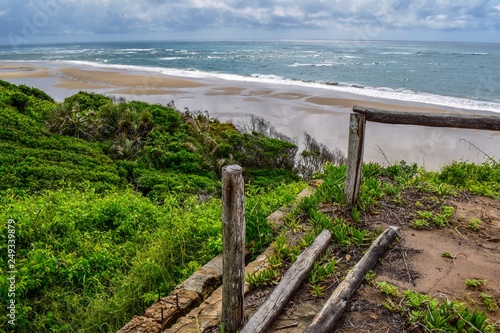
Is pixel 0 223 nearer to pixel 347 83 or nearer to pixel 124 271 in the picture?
pixel 124 271

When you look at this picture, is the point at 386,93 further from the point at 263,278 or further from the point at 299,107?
the point at 263,278

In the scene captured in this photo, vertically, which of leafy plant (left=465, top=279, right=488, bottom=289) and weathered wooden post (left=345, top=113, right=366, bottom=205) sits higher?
weathered wooden post (left=345, top=113, right=366, bottom=205)

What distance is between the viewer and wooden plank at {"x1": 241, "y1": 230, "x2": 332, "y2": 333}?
3164mm

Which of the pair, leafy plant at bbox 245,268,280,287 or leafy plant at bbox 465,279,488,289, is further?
leafy plant at bbox 245,268,280,287

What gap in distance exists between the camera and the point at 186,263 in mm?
4770

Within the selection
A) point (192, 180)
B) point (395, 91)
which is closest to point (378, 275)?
point (192, 180)

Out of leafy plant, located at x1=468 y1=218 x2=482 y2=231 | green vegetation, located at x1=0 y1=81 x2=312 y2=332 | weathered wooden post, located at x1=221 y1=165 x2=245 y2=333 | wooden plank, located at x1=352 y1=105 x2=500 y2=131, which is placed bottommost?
green vegetation, located at x1=0 y1=81 x2=312 y2=332

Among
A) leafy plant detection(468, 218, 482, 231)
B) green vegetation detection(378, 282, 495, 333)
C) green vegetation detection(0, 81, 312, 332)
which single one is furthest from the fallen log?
green vegetation detection(0, 81, 312, 332)

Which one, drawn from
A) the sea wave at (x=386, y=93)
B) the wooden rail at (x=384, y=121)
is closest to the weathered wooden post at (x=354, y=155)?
the wooden rail at (x=384, y=121)

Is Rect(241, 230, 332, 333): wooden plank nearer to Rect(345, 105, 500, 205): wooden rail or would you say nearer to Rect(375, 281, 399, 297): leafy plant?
Rect(375, 281, 399, 297): leafy plant

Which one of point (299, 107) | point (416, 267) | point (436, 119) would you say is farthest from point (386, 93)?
point (416, 267)

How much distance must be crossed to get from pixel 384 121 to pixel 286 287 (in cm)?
260

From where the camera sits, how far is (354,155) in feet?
16.7

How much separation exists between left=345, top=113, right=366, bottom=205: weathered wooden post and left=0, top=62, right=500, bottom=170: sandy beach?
3141mm
